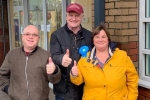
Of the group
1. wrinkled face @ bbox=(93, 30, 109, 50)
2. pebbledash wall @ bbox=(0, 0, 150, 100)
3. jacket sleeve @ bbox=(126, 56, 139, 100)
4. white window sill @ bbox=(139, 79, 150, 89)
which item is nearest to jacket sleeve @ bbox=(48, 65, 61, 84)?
wrinkled face @ bbox=(93, 30, 109, 50)

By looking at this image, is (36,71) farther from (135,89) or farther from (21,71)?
(135,89)

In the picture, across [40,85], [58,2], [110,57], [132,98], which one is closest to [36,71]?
[40,85]

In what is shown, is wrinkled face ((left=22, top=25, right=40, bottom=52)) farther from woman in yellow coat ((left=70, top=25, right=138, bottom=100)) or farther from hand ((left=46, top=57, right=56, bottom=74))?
woman in yellow coat ((left=70, top=25, right=138, bottom=100))

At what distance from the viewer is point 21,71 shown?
9.43 ft

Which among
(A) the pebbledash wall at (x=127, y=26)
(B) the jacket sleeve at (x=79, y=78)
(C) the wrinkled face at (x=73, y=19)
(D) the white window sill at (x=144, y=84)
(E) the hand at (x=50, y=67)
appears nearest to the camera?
(E) the hand at (x=50, y=67)

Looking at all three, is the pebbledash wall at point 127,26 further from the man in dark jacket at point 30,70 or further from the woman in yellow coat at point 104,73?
the man in dark jacket at point 30,70

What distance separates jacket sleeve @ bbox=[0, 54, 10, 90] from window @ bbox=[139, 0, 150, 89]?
1.49m

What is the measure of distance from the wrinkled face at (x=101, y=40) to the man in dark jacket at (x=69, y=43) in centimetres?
18

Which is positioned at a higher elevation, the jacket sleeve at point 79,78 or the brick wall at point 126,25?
the brick wall at point 126,25

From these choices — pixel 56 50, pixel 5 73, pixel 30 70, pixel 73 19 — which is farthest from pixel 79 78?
pixel 5 73

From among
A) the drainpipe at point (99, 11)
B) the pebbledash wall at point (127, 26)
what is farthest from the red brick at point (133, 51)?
the drainpipe at point (99, 11)

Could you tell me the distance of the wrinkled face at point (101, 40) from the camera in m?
2.78

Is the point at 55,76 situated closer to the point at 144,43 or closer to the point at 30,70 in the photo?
the point at 30,70

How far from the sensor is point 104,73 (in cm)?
271
